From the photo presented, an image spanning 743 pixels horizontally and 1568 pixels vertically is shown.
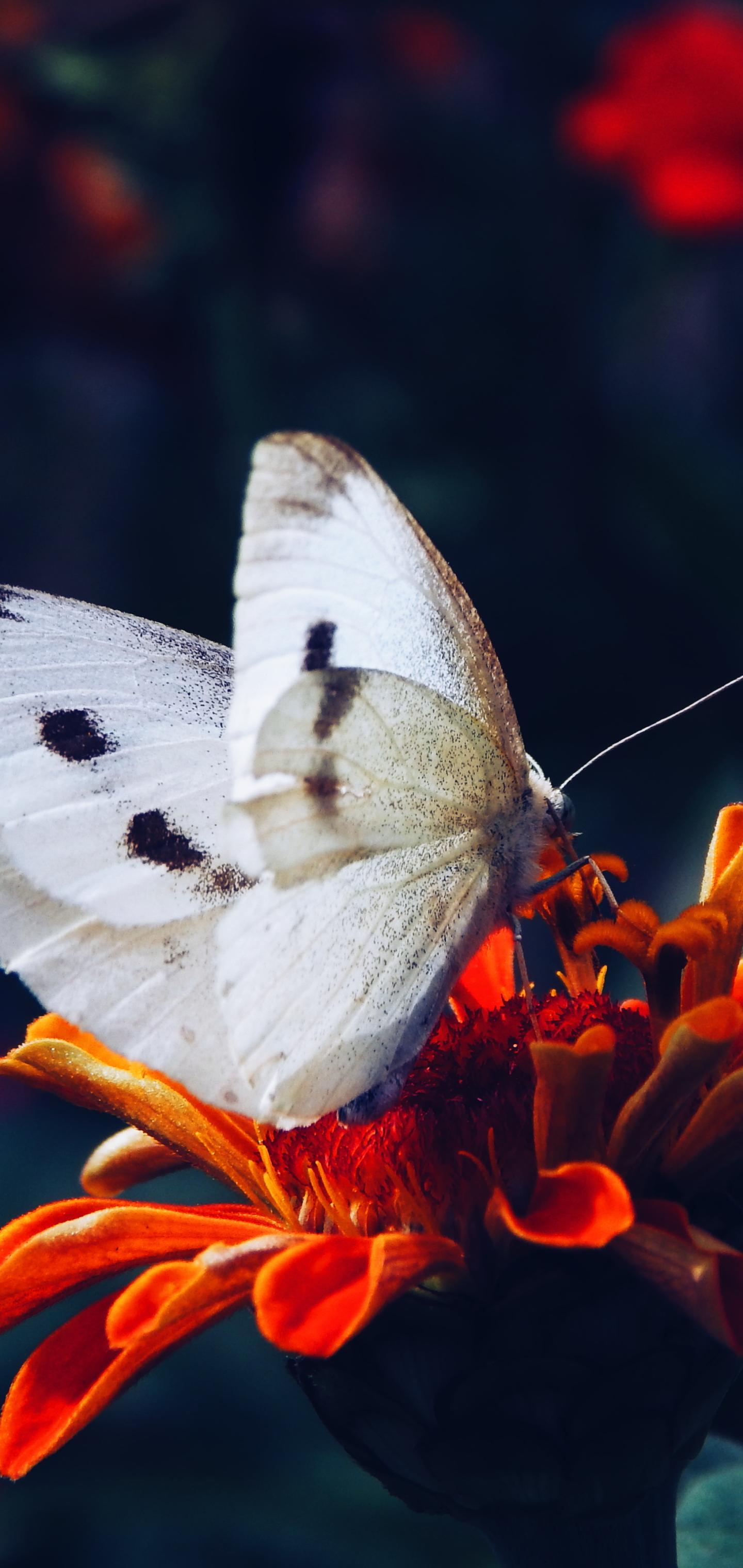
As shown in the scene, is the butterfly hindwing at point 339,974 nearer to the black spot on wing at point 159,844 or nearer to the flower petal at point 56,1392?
the black spot on wing at point 159,844

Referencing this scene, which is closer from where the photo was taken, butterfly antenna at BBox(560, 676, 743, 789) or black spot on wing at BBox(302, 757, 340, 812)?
black spot on wing at BBox(302, 757, 340, 812)

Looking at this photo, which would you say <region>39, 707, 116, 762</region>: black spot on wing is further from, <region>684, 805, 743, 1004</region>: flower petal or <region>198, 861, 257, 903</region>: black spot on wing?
<region>684, 805, 743, 1004</region>: flower petal

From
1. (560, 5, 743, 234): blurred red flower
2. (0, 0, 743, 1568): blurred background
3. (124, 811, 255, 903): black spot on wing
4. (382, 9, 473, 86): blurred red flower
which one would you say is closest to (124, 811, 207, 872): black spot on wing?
(124, 811, 255, 903): black spot on wing

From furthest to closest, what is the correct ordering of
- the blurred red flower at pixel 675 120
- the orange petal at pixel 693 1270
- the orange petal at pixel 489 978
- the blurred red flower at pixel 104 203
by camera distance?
the blurred red flower at pixel 104 203 < the blurred red flower at pixel 675 120 < the orange petal at pixel 489 978 < the orange petal at pixel 693 1270

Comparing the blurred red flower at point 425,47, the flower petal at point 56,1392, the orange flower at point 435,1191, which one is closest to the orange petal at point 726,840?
the orange flower at point 435,1191

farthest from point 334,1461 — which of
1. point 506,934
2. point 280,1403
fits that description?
point 506,934

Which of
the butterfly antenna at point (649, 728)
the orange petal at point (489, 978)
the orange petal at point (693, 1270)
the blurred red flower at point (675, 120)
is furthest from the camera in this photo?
the blurred red flower at point (675, 120)

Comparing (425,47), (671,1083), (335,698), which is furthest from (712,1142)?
(425,47)
